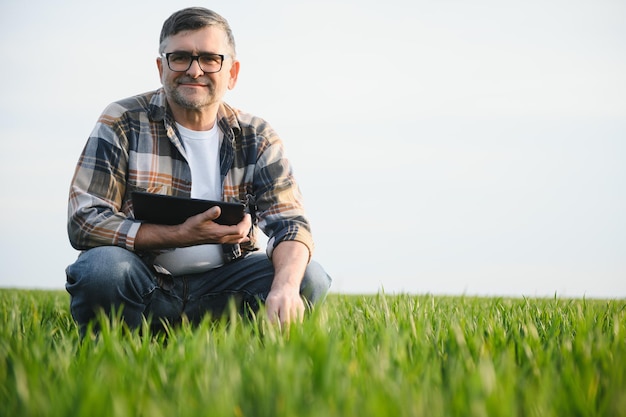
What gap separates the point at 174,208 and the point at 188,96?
2.71 feet

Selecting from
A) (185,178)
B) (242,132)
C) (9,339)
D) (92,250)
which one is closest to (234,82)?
(242,132)

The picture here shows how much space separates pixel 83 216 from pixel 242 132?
3.59ft

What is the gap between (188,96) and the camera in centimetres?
357

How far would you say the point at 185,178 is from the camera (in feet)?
11.9

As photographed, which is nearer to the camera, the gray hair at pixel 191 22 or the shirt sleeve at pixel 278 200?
the shirt sleeve at pixel 278 200

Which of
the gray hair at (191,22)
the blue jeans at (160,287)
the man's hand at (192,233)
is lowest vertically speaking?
the blue jeans at (160,287)

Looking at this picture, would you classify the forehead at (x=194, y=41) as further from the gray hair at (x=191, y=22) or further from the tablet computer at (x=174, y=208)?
the tablet computer at (x=174, y=208)

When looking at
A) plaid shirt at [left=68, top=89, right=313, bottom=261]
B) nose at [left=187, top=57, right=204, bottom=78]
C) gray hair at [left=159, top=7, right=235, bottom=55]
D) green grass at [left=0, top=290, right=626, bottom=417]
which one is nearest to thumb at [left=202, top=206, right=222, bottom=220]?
plaid shirt at [left=68, top=89, right=313, bottom=261]

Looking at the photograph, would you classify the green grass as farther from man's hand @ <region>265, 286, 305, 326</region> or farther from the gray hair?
the gray hair

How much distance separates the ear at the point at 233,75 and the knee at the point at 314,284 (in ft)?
4.11

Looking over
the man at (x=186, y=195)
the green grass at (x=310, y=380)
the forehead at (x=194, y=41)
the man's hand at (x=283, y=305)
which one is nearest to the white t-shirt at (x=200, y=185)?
the man at (x=186, y=195)

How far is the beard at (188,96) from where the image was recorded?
358 cm

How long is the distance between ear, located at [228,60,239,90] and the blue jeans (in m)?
1.08

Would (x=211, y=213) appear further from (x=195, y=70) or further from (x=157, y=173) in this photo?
(x=195, y=70)
